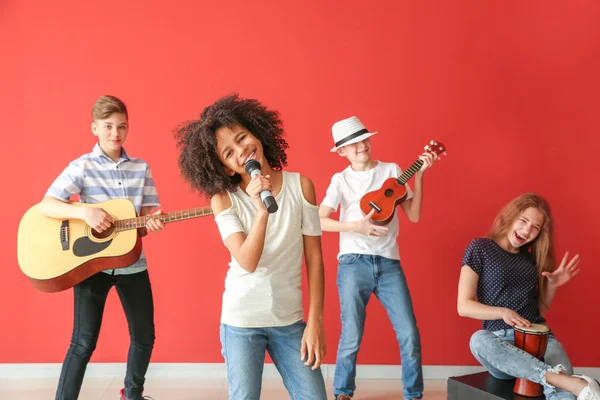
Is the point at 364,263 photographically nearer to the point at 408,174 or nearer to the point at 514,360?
the point at 408,174

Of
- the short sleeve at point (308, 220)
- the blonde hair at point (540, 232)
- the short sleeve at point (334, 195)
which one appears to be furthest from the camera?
the short sleeve at point (334, 195)

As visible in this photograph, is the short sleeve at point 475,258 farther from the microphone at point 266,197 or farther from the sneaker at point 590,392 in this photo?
the microphone at point 266,197

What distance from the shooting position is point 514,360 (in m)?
2.17

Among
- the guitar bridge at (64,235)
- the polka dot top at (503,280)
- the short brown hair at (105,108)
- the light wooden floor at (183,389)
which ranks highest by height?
the short brown hair at (105,108)

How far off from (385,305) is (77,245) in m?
1.41

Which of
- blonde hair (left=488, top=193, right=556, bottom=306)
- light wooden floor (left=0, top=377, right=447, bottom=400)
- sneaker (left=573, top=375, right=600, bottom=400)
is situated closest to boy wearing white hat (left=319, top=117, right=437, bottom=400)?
light wooden floor (left=0, top=377, right=447, bottom=400)

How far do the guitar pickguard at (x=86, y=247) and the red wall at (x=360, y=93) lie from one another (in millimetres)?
702

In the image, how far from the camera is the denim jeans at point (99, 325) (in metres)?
2.39

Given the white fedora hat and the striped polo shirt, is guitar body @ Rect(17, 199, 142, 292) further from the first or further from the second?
the white fedora hat

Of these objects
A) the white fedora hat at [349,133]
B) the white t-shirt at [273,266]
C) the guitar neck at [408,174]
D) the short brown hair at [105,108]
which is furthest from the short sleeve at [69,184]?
the guitar neck at [408,174]

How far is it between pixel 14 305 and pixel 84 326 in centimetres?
98

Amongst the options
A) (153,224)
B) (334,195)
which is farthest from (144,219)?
(334,195)

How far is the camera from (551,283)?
247 centimetres

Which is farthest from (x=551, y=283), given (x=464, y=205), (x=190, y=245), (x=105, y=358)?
(x=105, y=358)
